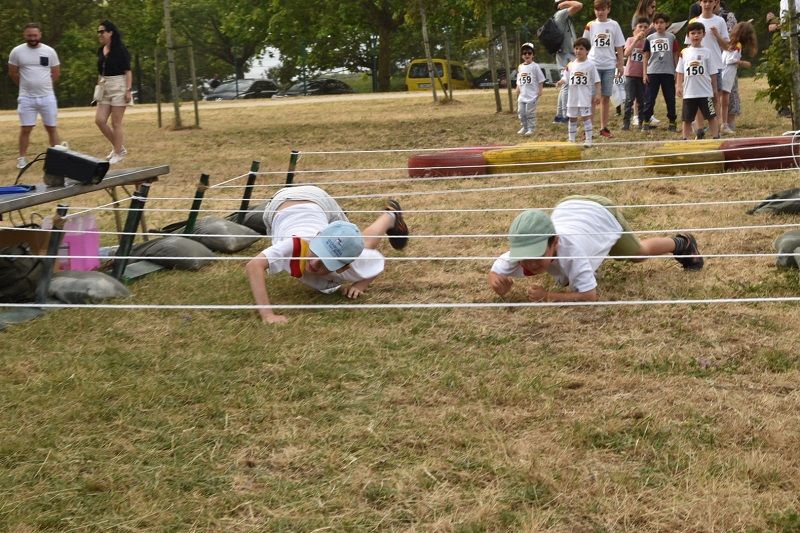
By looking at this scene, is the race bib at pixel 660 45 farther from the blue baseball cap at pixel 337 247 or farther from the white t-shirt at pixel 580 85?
the blue baseball cap at pixel 337 247

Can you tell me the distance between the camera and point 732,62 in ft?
34.3

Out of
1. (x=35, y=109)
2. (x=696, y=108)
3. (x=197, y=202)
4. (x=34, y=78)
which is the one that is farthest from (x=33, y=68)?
(x=696, y=108)

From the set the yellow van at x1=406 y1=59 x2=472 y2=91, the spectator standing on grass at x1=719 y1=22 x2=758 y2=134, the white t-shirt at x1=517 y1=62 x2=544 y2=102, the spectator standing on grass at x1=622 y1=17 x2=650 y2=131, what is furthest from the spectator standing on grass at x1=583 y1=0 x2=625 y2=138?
the yellow van at x1=406 y1=59 x2=472 y2=91

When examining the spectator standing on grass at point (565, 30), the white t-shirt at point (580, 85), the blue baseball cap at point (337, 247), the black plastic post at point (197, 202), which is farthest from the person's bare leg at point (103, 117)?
the blue baseball cap at point (337, 247)

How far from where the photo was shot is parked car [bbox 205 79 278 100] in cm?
3734

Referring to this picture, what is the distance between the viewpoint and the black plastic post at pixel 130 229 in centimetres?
543

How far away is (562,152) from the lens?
8820 mm

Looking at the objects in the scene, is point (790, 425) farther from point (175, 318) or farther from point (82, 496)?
point (175, 318)

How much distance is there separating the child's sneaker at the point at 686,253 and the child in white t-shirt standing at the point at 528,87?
6.72m

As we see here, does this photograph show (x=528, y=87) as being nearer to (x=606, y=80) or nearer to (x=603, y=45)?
(x=606, y=80)

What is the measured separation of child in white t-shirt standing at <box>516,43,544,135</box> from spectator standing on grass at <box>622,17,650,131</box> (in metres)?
1.02

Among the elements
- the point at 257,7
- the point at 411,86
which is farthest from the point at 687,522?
the point at 257,7

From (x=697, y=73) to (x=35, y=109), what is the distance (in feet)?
21.8

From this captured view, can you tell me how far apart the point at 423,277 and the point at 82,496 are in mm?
2788
